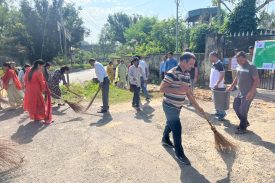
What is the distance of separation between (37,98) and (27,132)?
1072 mm

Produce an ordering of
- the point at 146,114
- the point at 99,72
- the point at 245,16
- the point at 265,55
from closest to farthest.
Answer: the point at 146,114, the point at 99,72, the point at 265,55, the point at 245,16

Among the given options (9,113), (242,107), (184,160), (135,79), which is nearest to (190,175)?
(184,160)

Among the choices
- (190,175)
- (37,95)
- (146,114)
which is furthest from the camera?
(146,114)

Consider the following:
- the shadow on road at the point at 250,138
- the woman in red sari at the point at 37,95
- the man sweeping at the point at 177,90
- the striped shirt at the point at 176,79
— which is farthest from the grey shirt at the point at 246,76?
the woman in red sari at the point at 37,95

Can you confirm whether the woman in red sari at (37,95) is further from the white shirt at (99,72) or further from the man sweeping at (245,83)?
the man sweeping at (245,83)

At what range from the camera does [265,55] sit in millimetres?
9922

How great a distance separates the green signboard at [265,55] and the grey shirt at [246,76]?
14.5 feet

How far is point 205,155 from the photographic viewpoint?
5.11 meters

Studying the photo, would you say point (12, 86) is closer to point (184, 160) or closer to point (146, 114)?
point (146, 114)

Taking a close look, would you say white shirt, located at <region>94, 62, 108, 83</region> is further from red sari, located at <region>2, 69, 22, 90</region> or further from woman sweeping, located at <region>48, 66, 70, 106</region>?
red sari, located at <region>2, 69, 22, 90</region>

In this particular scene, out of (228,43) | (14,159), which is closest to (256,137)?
(14,159)

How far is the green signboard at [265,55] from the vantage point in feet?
31.9

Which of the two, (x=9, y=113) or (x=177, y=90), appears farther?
(x=9, y=113)

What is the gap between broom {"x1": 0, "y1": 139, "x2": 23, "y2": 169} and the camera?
4652mm
